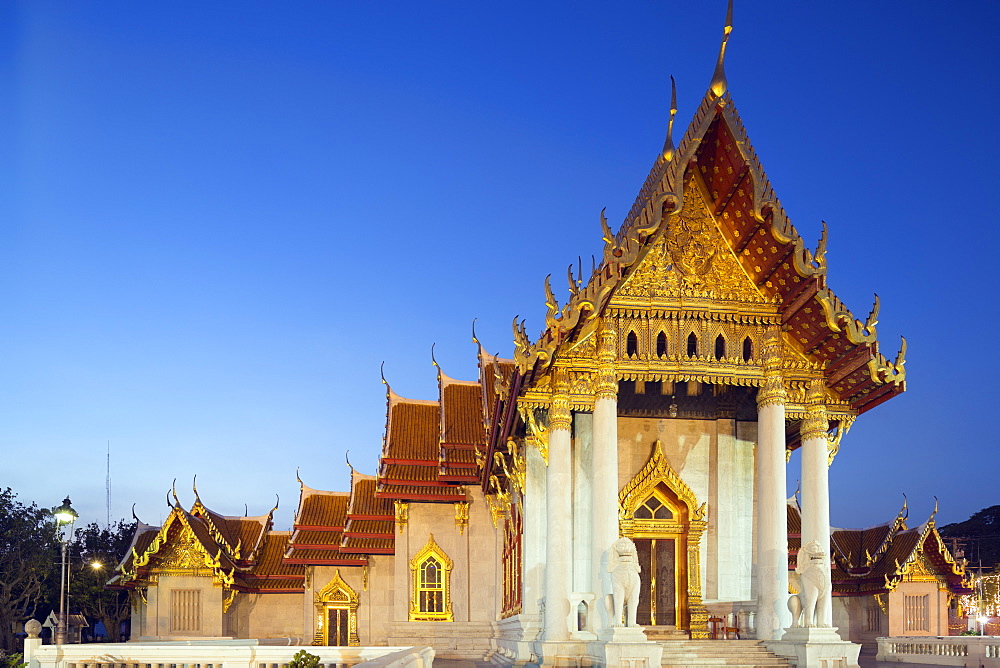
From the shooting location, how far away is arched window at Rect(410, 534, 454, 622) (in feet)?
81.4

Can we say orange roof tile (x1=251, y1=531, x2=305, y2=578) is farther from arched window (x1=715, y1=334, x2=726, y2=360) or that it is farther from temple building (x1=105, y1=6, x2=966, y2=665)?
arched window (x1=715, y1=334, x2=726, y2=360)

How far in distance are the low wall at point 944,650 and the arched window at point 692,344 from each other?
7392 mm

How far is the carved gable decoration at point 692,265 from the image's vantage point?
15.9m

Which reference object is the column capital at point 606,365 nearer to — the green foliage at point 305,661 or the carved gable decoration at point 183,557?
the green foliage at point 305,661

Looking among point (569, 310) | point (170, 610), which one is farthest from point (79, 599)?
point (569, 310)

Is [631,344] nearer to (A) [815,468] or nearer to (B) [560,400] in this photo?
(B) [560,400]

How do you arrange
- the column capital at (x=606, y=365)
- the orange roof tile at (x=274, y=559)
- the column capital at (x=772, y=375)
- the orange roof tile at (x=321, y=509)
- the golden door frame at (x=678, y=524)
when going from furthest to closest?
the orange roof tile at (x=274, y=559) → the orange roof tile at (x=321, y=509) → the golden door frame at (x=678, y=524) → the column capital at (x=772, y=375) → the column capital at (x=606, y=365)

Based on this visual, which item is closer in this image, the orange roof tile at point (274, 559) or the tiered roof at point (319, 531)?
the tiered roof at point (319, 531)

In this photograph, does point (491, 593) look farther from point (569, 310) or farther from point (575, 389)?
point (569, 310)

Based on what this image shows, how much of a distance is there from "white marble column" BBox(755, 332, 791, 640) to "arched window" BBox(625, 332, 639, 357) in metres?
2.03

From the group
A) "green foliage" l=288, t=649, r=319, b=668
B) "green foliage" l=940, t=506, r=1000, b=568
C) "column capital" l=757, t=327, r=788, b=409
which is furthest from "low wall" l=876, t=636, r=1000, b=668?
"green foliage" l=940, t=506, r=1000, b=568

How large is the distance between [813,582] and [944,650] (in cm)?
635

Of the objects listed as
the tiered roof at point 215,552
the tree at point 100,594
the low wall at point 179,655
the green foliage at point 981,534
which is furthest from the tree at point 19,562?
the green foliage at point 981,534

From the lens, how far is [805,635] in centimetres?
1423
